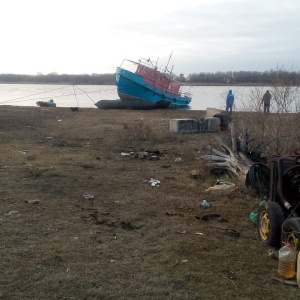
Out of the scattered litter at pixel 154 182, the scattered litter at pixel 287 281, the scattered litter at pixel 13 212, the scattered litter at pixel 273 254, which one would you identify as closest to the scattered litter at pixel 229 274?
the scattered litter at pixel 287 281

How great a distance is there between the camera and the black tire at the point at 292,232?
4.39 meters

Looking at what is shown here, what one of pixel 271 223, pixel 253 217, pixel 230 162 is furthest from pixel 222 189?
pixel 271 223

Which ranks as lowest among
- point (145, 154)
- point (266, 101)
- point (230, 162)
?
point (145, 154)

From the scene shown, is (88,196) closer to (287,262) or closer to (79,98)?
(287,262)

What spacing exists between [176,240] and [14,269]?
1.88 meters

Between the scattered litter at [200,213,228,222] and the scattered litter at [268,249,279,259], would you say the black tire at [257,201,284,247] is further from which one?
the scattered litter at [200,213,228,222]

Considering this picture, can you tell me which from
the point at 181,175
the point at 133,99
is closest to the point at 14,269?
the point at 181,175

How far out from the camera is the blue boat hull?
32.6 meters

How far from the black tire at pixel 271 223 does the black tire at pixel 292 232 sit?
25 centimetres

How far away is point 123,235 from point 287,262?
2019 millimetres

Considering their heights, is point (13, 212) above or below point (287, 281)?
above

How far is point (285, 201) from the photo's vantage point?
5.07 metres

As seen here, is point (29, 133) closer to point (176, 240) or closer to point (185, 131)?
point (185, 131)

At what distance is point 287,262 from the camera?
4.26 metres
